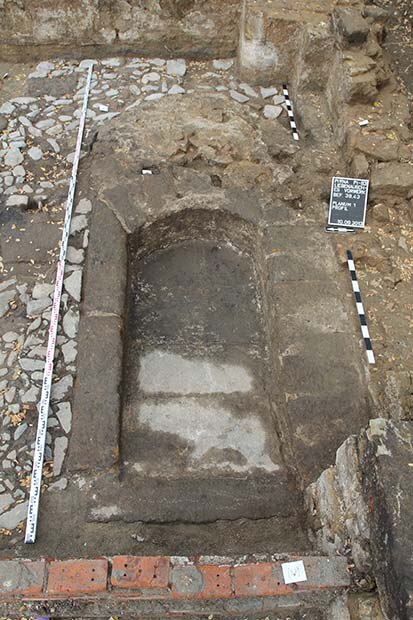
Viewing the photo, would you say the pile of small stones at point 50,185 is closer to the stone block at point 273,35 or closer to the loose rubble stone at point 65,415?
the loose rubble stone at point 65,415


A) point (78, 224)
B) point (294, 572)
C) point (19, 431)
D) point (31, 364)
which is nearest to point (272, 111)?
point (78, 224)

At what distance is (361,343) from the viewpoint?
455 cm

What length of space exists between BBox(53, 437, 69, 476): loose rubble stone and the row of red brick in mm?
973

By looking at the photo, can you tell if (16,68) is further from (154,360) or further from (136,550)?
(136,550)

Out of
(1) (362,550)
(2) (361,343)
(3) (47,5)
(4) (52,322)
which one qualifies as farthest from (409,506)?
(3) (47,5)

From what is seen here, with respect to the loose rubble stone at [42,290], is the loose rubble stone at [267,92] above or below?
above

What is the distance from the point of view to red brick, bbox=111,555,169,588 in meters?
2.83

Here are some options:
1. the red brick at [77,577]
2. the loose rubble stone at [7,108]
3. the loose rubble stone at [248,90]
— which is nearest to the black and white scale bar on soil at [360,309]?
the red brick at [77,577]

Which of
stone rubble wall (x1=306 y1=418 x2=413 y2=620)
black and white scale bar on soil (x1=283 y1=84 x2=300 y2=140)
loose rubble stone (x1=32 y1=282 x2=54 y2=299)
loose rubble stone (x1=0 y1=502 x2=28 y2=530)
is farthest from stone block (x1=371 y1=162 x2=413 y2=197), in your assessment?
loose rubble stone (x1=0 y1=502 x2=28 y2=530)

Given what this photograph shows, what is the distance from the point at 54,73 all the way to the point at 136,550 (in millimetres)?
5744

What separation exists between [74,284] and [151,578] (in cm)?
261

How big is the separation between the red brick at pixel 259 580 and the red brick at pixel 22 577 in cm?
102

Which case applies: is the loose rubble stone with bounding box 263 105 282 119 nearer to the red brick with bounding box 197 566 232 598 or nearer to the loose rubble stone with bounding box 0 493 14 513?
the loose rubble stone with bounding box 0 493 14 513

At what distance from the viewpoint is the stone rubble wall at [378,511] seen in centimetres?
255
